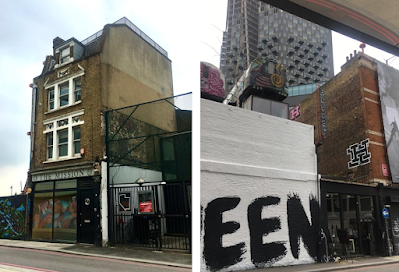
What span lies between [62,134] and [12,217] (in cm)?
142

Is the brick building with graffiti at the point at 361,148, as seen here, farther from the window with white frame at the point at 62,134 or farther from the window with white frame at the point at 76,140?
the window with white frame at the point at 62,134

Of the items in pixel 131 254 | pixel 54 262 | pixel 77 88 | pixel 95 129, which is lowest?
pixel 131 254

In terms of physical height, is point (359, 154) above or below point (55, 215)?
above

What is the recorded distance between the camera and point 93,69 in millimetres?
5332

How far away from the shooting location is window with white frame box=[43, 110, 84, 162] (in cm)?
466

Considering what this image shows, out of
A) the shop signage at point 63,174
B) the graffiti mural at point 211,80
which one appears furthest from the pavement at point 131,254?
the graffiti mural at point 211,80

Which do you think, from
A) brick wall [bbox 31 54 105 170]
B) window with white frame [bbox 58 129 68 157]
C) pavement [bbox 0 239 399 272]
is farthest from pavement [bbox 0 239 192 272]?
window with white frame [bbox 58 129 68 157]

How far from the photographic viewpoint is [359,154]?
13.0 meters

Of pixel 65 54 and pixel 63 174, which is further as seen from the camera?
pixel 63 174

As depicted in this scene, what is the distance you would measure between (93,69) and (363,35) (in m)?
4.08

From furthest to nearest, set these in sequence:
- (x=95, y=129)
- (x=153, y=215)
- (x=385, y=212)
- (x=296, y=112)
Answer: (x=296, y=112), (x=385, y=212), (x=153, y=215), (x=95, y=129)

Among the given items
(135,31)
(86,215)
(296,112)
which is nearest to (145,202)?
(86,215)

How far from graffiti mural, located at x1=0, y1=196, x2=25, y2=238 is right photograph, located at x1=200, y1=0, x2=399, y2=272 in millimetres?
3411

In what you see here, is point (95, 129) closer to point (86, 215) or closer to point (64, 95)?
point (64, 95)
